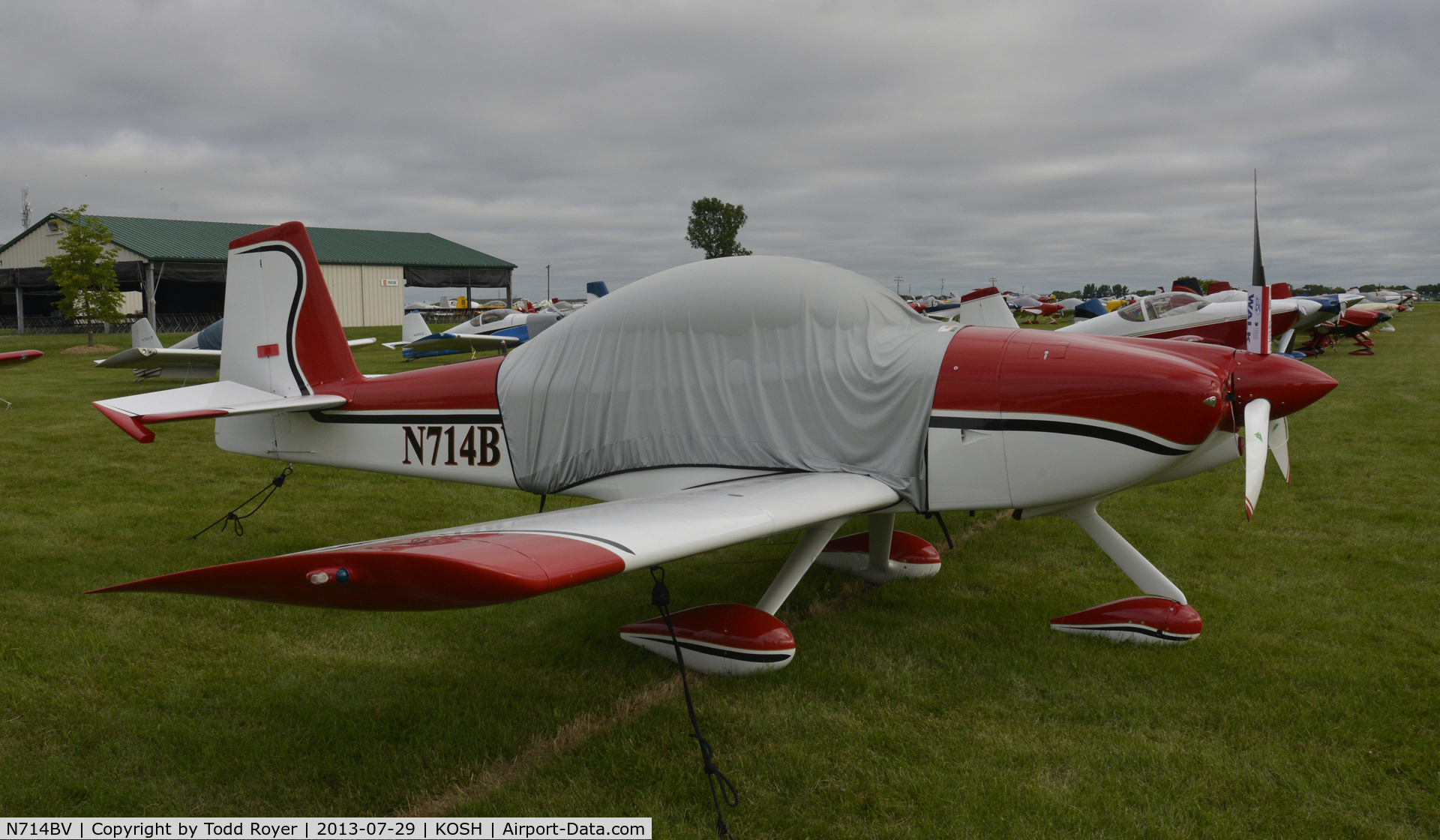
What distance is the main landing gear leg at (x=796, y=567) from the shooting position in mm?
3990

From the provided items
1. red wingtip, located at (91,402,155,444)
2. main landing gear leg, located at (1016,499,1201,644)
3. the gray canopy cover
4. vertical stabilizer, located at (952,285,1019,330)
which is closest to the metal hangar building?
vertical stabilizer, located at (952,285,1019,330)

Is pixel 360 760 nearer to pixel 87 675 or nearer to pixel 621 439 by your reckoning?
pixel 87 675

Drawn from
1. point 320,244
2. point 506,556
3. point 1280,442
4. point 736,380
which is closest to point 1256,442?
point 1280,442

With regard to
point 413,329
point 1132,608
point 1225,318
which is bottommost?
point 1132,608

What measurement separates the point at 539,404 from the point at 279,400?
6.79 ft

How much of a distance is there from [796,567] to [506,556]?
6.45ft

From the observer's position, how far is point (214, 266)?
36.0 meters

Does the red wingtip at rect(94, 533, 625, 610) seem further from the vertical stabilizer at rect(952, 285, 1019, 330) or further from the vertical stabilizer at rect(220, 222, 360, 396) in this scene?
the vertical stabilizer at rect(952, 285, 1019, 330)

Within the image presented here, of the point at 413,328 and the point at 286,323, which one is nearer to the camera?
the point at 286,323

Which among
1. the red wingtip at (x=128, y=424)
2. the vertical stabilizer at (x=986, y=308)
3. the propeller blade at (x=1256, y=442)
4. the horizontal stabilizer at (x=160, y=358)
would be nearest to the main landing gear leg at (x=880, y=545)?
the propeller blade at (x=1256, y=442)

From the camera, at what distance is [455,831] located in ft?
9.20

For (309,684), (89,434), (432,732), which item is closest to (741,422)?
(432,732)
